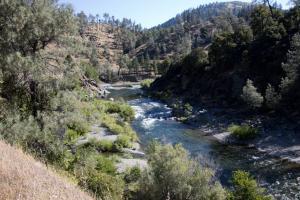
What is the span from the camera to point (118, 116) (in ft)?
216

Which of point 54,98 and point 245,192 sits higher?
point 54,98

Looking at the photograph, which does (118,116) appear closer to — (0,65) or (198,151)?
(198,151)

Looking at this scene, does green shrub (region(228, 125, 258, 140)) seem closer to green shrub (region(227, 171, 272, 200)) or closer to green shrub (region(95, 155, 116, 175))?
green shrub (region(95, 155, 116, 175))

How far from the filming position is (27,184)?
8172mm

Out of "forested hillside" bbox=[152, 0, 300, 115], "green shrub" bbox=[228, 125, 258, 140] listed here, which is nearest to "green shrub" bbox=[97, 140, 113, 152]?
"green shrub" bbox=[228, 125, 258, 140]

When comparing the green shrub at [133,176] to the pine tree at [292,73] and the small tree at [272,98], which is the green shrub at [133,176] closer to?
the small tree at [272,98]

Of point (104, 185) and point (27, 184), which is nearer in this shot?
point (27, 184)

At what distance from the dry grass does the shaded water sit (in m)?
22.5

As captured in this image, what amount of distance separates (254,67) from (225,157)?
113 ft

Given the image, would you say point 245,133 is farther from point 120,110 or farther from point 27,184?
point 27,184

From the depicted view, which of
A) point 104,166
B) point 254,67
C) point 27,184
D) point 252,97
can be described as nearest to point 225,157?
point 104,166

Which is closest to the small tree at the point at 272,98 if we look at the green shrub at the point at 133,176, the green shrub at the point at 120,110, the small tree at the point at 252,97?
the small tree at the point at 252,97

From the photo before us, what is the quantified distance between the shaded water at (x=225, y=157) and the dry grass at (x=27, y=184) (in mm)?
22504

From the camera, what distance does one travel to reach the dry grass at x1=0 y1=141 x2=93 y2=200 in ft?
24.7
